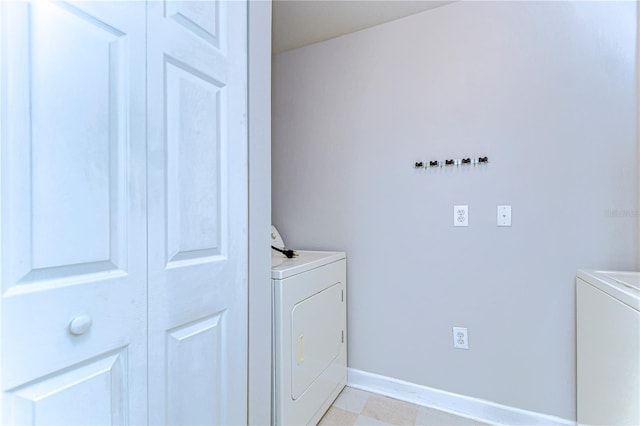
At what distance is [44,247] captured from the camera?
1.99 feet

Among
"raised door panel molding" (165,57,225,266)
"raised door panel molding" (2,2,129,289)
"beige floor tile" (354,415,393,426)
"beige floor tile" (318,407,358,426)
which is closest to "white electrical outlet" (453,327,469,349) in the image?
"beige floor tile" (354,415,393,426)

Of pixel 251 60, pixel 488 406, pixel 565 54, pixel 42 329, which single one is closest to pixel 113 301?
pixel 42 329

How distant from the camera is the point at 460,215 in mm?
1754

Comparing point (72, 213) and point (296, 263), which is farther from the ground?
point (72, 213)

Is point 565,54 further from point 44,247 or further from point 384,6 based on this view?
point 44,247

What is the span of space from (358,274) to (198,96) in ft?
4.85

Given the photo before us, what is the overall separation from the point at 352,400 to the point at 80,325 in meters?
1.67

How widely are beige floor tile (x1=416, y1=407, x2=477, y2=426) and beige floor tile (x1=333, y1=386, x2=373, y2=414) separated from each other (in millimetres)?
321

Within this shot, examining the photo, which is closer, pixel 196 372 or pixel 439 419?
pixel 196 372

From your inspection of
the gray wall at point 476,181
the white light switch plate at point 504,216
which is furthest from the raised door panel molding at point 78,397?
the white light switch plate at point 504,216

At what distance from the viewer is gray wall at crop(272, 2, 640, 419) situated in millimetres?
1495

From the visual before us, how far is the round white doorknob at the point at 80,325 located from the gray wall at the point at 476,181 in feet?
5.15

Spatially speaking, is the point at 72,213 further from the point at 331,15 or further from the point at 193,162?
the point at 331,15

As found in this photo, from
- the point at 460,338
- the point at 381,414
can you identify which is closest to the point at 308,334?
the point at 381,414
